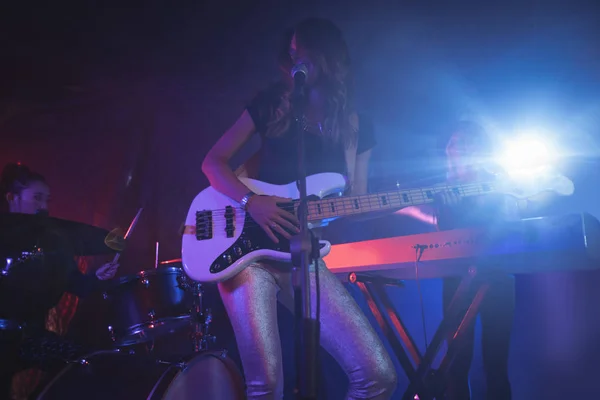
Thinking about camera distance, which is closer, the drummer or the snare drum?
the drummer

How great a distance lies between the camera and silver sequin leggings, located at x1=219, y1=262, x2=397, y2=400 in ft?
5.40

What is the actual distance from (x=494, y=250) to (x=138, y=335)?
1867mm

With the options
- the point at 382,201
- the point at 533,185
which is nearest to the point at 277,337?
the point at 382,201

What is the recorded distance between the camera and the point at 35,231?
8.80 feet

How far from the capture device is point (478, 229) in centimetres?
205

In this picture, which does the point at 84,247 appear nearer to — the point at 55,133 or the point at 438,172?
the point at 55,133

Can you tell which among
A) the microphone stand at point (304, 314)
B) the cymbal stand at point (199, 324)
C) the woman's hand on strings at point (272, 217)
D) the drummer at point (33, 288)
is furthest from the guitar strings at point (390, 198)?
the drummer at point (33, 288)

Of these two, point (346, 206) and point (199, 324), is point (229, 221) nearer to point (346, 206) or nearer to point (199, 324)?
point (346, 206)

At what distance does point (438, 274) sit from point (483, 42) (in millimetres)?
1863

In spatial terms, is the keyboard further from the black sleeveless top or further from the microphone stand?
the microphone stand

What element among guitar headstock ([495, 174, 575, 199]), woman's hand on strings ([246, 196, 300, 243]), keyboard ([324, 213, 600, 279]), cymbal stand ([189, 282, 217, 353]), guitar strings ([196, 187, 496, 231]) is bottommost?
cymbal stand ([189, 282, 217, 353])

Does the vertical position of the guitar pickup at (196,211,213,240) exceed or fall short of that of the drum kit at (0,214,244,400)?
it exceeds it

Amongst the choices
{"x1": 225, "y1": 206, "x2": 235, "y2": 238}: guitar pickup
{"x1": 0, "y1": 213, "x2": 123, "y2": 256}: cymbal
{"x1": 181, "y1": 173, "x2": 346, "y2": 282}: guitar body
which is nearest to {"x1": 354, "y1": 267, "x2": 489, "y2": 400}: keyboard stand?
{"x1": 181, "y1": 173, "x2": 346, "y2": 282}: guitar body

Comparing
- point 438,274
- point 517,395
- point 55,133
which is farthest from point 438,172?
point 55,133
